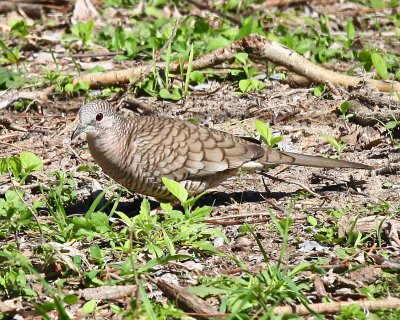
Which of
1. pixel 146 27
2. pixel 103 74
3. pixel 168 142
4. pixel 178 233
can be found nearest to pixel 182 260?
pixel 178 233

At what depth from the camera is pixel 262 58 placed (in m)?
7.98

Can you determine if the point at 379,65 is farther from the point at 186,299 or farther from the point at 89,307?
the point at 89,307

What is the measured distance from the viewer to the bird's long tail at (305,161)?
6598 millimetres

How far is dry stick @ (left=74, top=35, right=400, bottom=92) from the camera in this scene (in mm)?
7848

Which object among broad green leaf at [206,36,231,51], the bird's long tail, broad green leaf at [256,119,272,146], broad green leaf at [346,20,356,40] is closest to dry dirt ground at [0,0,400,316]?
the bird's long tail

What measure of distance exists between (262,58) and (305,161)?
5.34 feet

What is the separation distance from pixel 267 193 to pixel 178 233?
117 centimetres

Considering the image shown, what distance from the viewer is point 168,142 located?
256 inches

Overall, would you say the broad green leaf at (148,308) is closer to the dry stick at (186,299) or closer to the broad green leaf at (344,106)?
the dry stick at (186,299)

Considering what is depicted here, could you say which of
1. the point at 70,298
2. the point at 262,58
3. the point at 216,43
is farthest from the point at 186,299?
the point at 216,43

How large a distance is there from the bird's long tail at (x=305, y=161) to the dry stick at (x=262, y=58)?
4.59ft

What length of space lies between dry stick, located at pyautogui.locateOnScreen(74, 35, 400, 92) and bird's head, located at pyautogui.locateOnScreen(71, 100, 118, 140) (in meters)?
1.47

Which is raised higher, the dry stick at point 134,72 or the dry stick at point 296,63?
the dry stick at point 296,63

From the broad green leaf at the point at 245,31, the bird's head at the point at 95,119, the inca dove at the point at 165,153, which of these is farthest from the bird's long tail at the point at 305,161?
the broad green leaf at the point at 245,31
